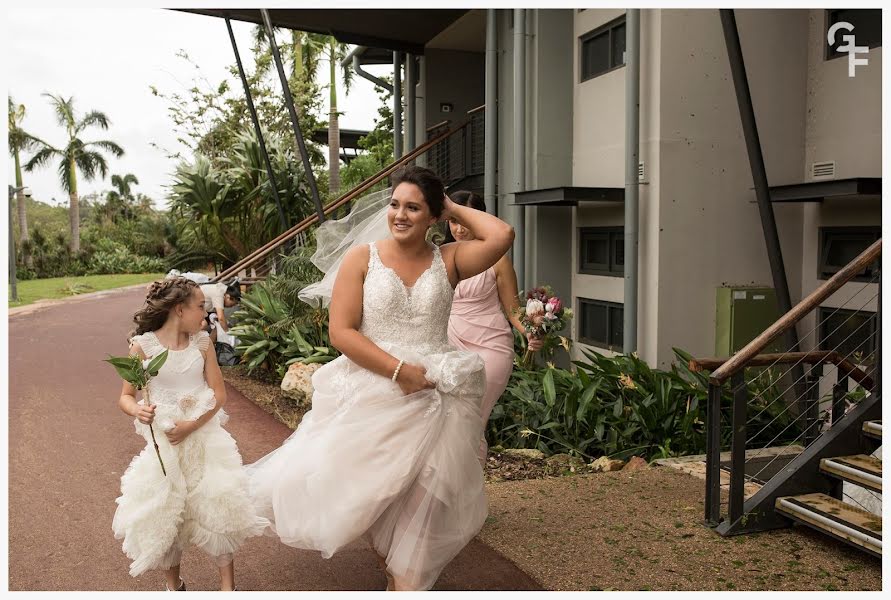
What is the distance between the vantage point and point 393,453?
3.59m

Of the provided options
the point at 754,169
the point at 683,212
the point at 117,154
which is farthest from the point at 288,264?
the point at 117,154

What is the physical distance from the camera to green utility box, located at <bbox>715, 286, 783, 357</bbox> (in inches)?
336

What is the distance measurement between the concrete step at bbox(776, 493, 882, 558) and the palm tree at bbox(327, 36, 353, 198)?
22145mm

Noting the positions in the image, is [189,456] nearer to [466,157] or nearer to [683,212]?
[683,212]

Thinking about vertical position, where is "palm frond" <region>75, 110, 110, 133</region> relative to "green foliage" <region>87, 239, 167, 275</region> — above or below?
above

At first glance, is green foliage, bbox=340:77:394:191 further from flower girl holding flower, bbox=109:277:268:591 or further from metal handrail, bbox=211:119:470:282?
flower girl holding flower, bbox=109:277:268:591

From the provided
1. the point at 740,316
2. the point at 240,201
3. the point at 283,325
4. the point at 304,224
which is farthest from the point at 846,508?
the point at 240,201

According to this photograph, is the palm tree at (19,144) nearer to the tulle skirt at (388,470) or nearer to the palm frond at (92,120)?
the palm frond at (92,120)

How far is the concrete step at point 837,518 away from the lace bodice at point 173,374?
11.2 feet

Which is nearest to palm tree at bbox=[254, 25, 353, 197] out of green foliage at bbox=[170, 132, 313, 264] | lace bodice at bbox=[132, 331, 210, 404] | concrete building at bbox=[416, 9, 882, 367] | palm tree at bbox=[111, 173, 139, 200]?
green foliage at bbox=[170, 132, 313, 264]

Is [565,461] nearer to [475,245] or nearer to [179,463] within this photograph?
[475,245]

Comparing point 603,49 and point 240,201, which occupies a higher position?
point 603,49

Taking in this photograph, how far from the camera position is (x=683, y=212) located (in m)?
8.41

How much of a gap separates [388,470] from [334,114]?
24.8m
